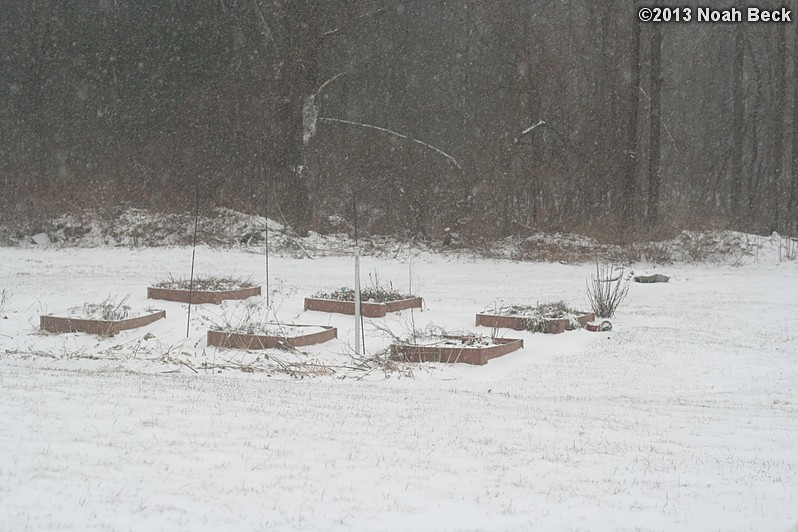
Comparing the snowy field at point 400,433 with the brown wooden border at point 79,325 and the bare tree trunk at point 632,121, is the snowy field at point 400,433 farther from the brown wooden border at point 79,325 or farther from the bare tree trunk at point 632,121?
the bare tree trunk at point 632,121

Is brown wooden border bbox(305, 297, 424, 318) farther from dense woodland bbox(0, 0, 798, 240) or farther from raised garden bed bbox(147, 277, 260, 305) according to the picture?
dense woodland bbox(0, 0, 798, 240)

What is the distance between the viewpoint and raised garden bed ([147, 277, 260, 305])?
35.7ft

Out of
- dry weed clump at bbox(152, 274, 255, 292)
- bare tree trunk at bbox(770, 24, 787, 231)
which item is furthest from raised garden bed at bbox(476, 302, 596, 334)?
bare tree trunk at bbox(770, 24, 787, 231)

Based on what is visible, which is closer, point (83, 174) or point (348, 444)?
point (348, 444)

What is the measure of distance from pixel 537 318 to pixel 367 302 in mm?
2250

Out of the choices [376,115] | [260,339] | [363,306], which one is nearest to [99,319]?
[260,339]

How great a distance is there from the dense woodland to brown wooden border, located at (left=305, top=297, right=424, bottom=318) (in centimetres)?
1029

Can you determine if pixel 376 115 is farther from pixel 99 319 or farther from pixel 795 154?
pixel 99 319

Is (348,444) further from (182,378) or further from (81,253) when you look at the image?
(81,253)

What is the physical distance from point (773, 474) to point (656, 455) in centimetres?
59

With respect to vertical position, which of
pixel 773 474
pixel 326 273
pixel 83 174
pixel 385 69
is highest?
pixel 385 69

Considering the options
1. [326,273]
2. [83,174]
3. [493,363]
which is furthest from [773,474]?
[83,174]

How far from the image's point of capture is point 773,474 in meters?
4.24

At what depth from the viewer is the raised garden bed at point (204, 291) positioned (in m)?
10.9
